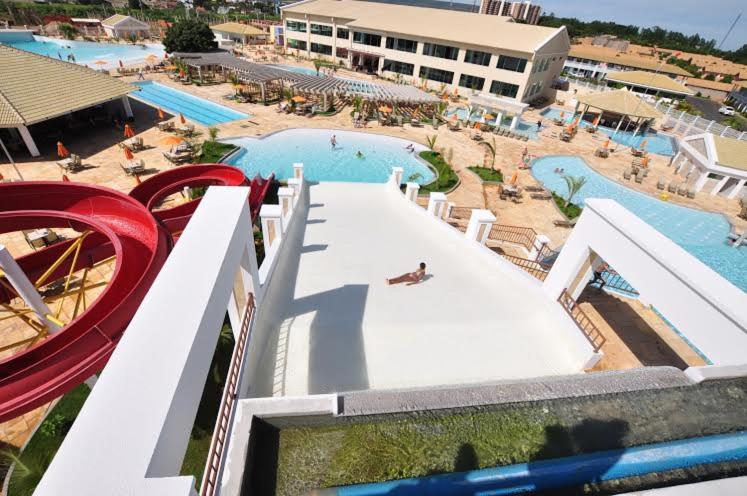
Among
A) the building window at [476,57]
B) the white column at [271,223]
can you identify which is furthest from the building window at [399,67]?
the white column at [271,223]

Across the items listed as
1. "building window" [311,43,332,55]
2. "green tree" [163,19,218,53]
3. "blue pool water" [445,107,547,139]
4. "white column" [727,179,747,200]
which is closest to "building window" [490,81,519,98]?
"blue pool water" [445,107,547,139]

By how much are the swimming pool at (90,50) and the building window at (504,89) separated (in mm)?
48233

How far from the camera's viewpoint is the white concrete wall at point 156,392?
252cm

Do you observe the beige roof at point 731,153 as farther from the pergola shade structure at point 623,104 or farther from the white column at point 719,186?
the pergola shade structure at point 623,104

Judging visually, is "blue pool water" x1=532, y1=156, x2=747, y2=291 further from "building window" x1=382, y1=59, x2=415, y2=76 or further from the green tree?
the green tree

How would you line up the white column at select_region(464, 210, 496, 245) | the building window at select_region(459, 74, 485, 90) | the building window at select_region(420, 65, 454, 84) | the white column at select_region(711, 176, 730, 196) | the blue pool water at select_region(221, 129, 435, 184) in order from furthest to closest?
the building window at select_region(420, 65, 454, 84)
the building window at select_region(459, 74, 485, 90)
the white column at select_region(711, 176, 730, 196)
the blue pool water at select_region(221, 129, 435, 184)
the white column at select_region(464, 210, 496, 245)

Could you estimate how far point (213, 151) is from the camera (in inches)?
926

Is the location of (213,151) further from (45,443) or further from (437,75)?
(437,75)

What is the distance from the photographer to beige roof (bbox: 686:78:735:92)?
6521 centimetres

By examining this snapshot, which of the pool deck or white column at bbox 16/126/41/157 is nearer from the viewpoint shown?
the pool deck

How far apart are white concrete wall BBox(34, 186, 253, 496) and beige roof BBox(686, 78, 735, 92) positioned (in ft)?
317

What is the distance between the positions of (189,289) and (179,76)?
46890mm

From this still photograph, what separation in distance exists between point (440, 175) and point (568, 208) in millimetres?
8720

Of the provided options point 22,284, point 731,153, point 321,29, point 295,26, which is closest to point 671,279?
point 22,284
